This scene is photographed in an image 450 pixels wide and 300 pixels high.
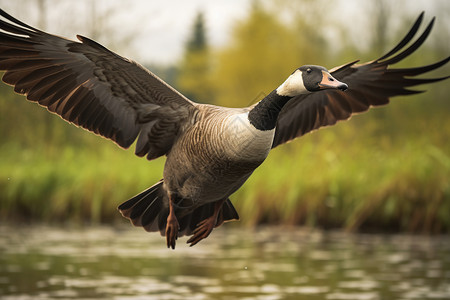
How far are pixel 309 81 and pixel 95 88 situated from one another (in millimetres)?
2468

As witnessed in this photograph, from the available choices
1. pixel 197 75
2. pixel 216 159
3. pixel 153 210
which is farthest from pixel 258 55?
pixel 216 159

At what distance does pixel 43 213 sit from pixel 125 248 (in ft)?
12.9

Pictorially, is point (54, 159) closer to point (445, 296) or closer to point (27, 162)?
point (27, 162)

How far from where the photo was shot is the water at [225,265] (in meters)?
10.8

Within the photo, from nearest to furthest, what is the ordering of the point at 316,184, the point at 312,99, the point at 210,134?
the point at 210,134
the point at 312,99
the point at 316,184

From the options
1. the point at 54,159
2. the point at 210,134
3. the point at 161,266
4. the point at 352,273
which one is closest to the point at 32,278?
the point at 161,266

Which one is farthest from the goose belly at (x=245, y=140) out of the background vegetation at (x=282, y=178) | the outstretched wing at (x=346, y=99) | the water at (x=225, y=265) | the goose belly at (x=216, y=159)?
the background vegetation at (x=282, y=178)

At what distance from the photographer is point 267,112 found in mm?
5270

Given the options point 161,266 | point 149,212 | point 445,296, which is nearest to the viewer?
point 149,212

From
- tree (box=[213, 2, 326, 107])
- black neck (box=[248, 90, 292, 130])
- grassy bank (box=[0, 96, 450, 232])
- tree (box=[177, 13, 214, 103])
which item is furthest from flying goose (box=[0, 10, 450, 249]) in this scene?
tree (box=[177, 13, 214, 103])

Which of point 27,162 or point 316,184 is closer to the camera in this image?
point 316,184

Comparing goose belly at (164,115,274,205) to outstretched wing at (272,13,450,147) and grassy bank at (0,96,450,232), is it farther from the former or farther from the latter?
grassy bank at (0,96,450,232)

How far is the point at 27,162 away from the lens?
20.4 m

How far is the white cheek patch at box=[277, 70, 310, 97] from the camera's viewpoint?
5.13 m
